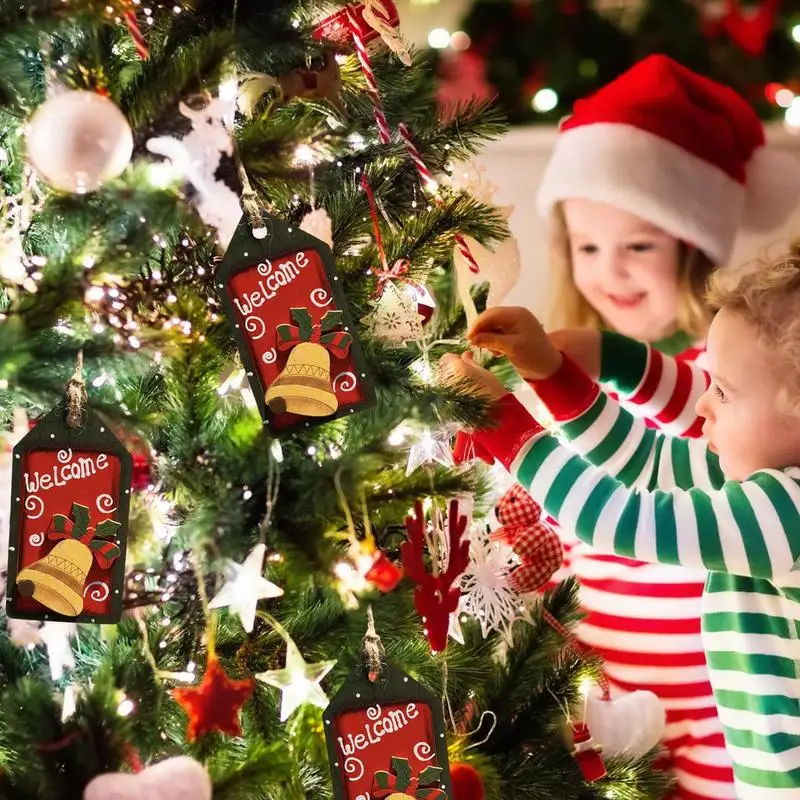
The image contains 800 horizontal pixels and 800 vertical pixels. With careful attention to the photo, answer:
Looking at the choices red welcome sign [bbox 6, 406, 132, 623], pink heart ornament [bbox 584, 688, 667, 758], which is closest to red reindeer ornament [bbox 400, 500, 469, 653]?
red welcome sign [bbox 6, 406, 132, 623]

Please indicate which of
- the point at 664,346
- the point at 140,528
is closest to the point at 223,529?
the point at 140,528

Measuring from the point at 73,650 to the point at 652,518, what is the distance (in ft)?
1.70

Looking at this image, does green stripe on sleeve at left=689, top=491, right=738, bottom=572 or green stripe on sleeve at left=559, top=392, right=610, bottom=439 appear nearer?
green stripe on sleeve at left=689, top=491, right=738, bottom=572

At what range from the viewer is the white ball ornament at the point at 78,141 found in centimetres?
58

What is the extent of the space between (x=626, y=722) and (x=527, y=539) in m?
0.25

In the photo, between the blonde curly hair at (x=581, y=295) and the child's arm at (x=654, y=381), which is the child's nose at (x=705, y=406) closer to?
the child's arm at (x=654, y=381)

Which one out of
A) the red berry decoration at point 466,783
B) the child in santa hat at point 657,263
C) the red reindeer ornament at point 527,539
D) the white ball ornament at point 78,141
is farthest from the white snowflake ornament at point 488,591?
the white ball ornament at point 78,141

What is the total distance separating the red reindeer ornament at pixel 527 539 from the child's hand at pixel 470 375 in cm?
14

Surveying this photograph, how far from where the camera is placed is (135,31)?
2.04ft

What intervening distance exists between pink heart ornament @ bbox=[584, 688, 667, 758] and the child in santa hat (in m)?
0.10

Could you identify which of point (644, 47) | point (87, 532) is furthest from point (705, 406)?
point (644, 47)

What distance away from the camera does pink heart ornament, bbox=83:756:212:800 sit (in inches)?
23.1

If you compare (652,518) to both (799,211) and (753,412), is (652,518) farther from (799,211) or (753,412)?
(799,211)

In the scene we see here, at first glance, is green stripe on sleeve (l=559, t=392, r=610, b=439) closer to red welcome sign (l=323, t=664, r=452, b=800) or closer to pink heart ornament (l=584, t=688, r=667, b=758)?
pink heart ornament (l=584, t=688, r=667, b=758)
